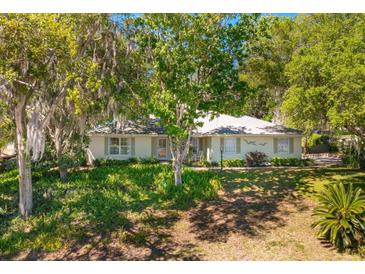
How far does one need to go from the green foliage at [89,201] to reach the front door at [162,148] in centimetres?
628

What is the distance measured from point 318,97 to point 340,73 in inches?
83.9

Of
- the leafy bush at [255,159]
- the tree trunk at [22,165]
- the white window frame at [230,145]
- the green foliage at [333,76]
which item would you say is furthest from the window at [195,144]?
the tree trunk at [22,165]

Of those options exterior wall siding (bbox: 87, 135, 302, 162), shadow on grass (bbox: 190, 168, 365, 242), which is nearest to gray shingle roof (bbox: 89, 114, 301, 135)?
exterior wall siding (bbox: 87, 135, 302, 162)

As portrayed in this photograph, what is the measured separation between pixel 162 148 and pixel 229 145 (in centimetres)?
566

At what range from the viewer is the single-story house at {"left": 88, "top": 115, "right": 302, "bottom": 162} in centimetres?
2455

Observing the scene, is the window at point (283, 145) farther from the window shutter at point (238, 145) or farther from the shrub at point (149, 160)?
the shrub at point (149, 160)

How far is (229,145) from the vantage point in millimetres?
24719

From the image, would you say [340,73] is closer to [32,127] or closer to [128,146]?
[32,127]

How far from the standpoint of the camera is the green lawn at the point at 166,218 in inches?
406

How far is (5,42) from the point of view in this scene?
416 inches

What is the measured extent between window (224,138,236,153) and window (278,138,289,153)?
3623 millimetres

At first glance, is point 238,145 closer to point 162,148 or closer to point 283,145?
point 283,145

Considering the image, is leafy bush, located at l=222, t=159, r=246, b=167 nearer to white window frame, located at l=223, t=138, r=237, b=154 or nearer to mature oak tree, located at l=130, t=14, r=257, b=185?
white window frame, located at l=223, t=138, r=237, b=154
